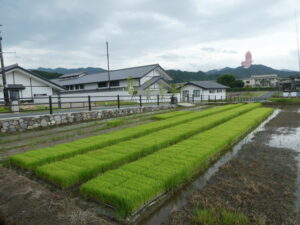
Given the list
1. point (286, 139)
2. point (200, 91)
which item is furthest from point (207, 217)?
point (200, 91)

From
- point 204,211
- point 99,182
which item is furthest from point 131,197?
point 204,211

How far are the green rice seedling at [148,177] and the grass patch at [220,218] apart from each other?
1.6 inches

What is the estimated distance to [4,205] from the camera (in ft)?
9.62

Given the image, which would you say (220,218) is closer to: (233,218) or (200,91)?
(233,218)

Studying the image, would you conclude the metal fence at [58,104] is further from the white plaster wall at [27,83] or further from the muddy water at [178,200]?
the muddy water at [178,200]

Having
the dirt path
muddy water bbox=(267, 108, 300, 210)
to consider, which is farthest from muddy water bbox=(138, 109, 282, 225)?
muddy water bbox=(267, 108, 300, 210)

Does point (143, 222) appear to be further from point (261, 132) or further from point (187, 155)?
point (261, 132)

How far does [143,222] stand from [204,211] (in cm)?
86

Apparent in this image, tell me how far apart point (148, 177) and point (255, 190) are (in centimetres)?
186

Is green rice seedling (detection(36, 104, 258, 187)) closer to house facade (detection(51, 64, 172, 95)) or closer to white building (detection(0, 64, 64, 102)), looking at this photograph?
white building (detection(0, 64, 64, 102))

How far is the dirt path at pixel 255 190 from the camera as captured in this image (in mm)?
2803

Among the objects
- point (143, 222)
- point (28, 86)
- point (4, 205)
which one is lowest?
point (143, 222)

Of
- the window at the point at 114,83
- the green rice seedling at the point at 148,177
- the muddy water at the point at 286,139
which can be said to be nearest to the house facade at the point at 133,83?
the window at the point at 114,83

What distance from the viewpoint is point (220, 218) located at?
2676 millimetres
